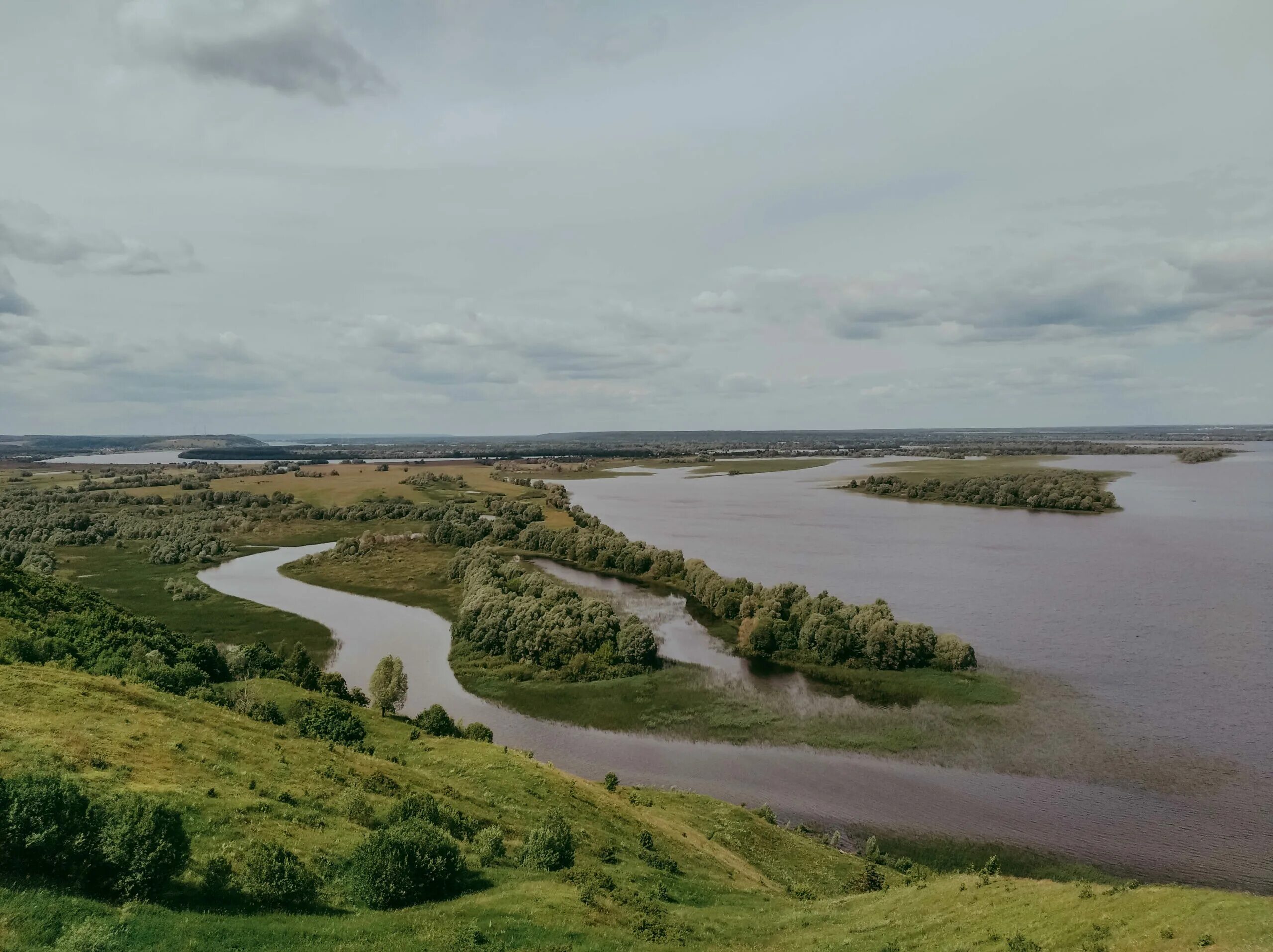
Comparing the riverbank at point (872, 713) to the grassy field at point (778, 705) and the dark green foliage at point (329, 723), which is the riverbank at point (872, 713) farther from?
the dark green foliage at point (329, 723)

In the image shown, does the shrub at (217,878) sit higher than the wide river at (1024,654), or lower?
higher

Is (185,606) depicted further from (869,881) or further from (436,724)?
(869,881)

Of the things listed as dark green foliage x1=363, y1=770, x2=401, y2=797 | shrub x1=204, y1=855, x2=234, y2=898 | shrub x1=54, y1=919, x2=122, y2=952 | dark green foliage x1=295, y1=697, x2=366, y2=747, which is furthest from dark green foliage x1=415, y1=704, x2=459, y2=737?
shrub x1=54, y1=919, x2=122, y2=952

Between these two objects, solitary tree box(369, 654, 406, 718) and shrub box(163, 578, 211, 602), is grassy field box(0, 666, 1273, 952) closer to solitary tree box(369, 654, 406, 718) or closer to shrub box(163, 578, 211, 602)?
solitary tree box(369, 654, 406, 718)

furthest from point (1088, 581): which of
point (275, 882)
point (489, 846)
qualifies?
point (275, 882)

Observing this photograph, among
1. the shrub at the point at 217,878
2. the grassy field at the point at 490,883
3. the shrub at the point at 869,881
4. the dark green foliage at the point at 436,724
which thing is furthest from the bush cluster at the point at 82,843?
the shrub at the point at 869,881

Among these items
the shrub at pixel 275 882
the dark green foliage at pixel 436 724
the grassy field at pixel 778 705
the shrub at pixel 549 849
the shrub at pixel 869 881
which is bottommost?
the grassy field at pixel 778 705
